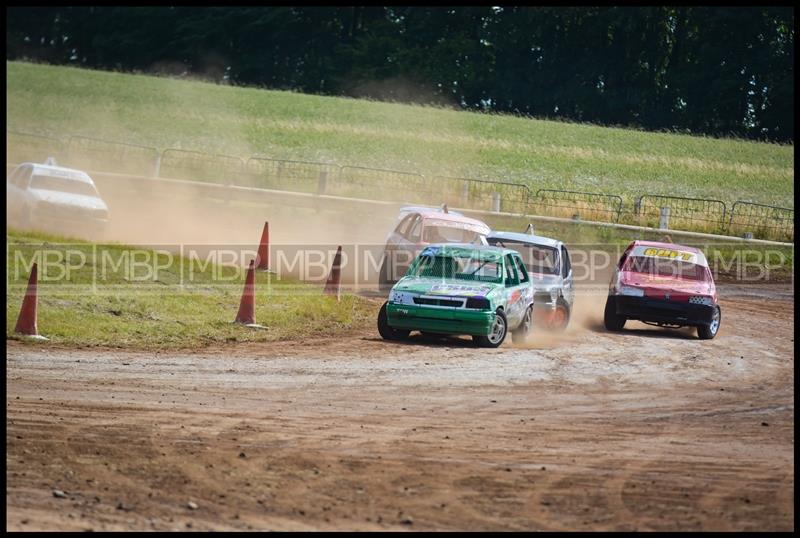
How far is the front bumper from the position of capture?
20156 millimetres

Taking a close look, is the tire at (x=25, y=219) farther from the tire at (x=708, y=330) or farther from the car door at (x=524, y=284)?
the tire at (x=708, y=330)

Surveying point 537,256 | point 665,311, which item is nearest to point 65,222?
point 537,256

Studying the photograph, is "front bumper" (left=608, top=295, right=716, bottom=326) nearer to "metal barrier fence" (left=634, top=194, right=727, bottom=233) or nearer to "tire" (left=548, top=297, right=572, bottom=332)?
"tire" (left=548, top=297, right=572, bottom=332)

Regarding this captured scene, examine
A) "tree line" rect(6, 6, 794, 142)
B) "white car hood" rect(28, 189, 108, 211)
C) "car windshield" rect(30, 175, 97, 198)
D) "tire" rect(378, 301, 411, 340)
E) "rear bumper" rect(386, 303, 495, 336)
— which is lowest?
"tire" rect(378, 301, 411, 340)

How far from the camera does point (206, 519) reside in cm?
841

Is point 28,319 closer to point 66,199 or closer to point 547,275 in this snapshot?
point 547,275

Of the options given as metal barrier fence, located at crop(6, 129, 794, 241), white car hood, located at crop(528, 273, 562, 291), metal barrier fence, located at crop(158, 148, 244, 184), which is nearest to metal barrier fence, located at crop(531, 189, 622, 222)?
metal barrier fence, located at crop(6, 129, 794, 241)

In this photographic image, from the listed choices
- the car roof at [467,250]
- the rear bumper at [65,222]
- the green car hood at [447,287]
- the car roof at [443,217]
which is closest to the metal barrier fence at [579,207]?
the car roof at [443,217]

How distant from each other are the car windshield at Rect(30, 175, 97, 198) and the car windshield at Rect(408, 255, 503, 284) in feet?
41.9

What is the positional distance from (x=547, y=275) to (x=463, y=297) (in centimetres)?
376

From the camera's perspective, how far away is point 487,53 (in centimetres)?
8712

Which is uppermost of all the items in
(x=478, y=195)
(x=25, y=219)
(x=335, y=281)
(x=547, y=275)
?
(x=478, y=195)

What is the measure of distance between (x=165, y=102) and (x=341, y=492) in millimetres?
58891

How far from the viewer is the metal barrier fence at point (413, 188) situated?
3734 centimetres
